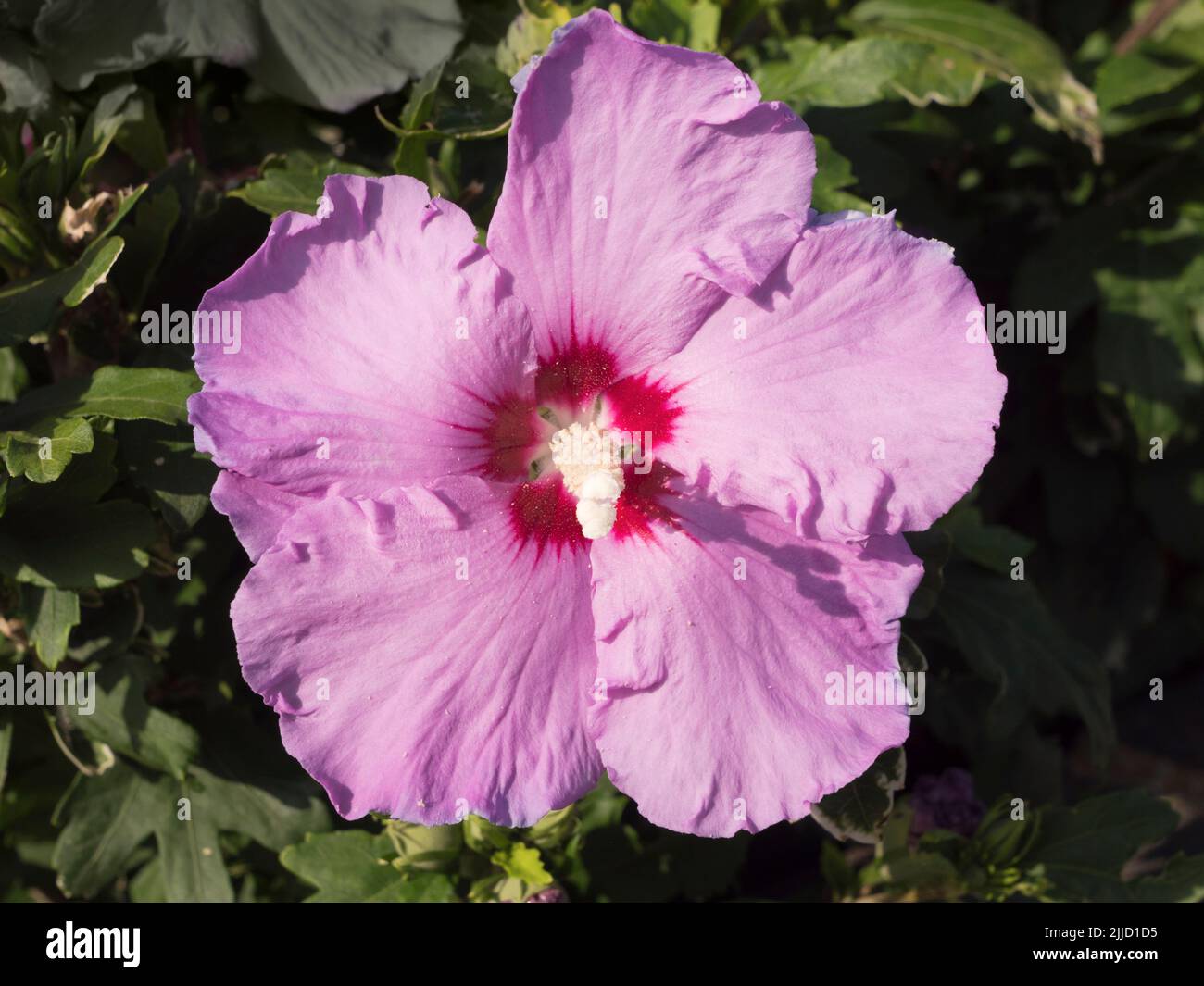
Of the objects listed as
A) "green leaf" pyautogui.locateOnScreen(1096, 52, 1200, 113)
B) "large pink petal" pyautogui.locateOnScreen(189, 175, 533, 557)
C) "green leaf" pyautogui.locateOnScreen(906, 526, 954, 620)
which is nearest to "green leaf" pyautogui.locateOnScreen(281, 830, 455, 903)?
"large pink petal" pyautogui.locateOnScreen(189, 175, 533, 557)

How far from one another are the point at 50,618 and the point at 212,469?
0.33 meters

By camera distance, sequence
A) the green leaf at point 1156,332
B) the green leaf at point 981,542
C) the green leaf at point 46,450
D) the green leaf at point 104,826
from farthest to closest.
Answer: the green leaf at point 1156,332
the green leaf at point 981,542
the green leaf at point 104,826
the green leaf at point 46,450

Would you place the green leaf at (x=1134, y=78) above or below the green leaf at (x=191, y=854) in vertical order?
above

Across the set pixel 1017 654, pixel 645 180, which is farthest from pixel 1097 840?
pixel 645 180

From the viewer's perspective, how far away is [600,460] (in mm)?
Answer: 1638

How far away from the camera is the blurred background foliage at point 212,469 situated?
1.85 metres

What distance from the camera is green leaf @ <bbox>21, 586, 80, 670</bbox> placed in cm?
180

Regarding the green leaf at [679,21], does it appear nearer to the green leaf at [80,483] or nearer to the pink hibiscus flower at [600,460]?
the pink hibiscus flower at [600,460]

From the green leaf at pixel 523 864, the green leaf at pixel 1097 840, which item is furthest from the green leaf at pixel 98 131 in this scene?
the green leaf at pixel 1097 840

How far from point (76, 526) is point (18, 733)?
0.68 m

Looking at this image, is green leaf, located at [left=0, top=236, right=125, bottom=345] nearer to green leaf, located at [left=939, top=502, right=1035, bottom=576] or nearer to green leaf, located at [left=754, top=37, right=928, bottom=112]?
green leaf, located at [left=754, top=37, right=928, bottom=112]

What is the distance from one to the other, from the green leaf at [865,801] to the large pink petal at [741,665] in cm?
27

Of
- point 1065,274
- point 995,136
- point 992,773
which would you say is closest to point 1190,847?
point 992,773
